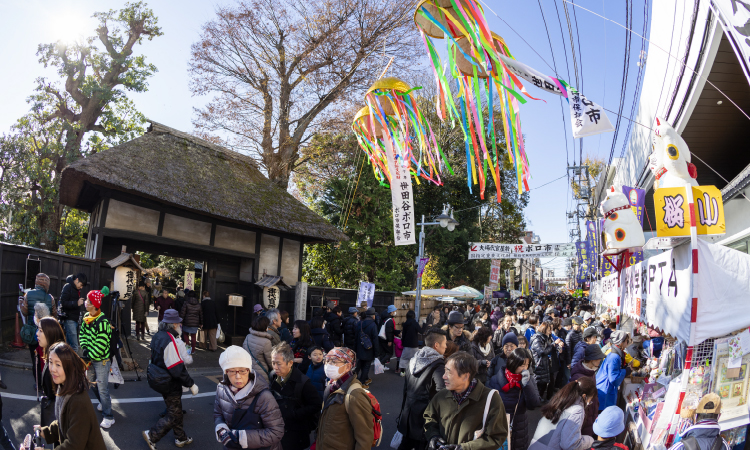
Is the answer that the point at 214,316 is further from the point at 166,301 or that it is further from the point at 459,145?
the point at 459,145

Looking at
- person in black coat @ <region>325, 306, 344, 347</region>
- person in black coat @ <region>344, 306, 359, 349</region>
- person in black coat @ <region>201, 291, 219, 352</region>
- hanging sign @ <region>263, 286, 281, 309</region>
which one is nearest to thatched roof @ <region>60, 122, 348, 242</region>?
hanging sign @ <region>263, 286, 281, 309</region>

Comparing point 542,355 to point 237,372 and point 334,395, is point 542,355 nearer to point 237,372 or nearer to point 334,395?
point 334,395

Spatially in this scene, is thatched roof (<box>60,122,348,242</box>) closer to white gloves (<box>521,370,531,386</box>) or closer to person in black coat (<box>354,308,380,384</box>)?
person in black coat (<box>354,308,380,384</box>)

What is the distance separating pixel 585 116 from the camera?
4.86 metres

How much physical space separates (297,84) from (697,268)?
56.9 ft

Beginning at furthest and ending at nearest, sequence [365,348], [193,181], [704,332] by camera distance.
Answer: [193,181], [365,348], [704,332]

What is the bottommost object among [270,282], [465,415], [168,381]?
[168,381]

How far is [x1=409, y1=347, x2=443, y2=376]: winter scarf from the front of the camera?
14.8 feet

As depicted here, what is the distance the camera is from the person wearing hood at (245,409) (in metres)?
3.37

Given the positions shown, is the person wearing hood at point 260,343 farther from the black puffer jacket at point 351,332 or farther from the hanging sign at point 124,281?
the hanging sign at point 124,281

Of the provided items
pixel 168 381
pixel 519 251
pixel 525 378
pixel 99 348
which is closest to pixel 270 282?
pixel 99 348

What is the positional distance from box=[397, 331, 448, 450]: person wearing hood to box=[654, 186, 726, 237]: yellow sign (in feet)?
8.22

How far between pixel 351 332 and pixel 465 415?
20.0 feet

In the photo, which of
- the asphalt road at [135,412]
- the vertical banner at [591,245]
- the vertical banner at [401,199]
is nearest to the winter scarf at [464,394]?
the asphalt road at [135,412]
